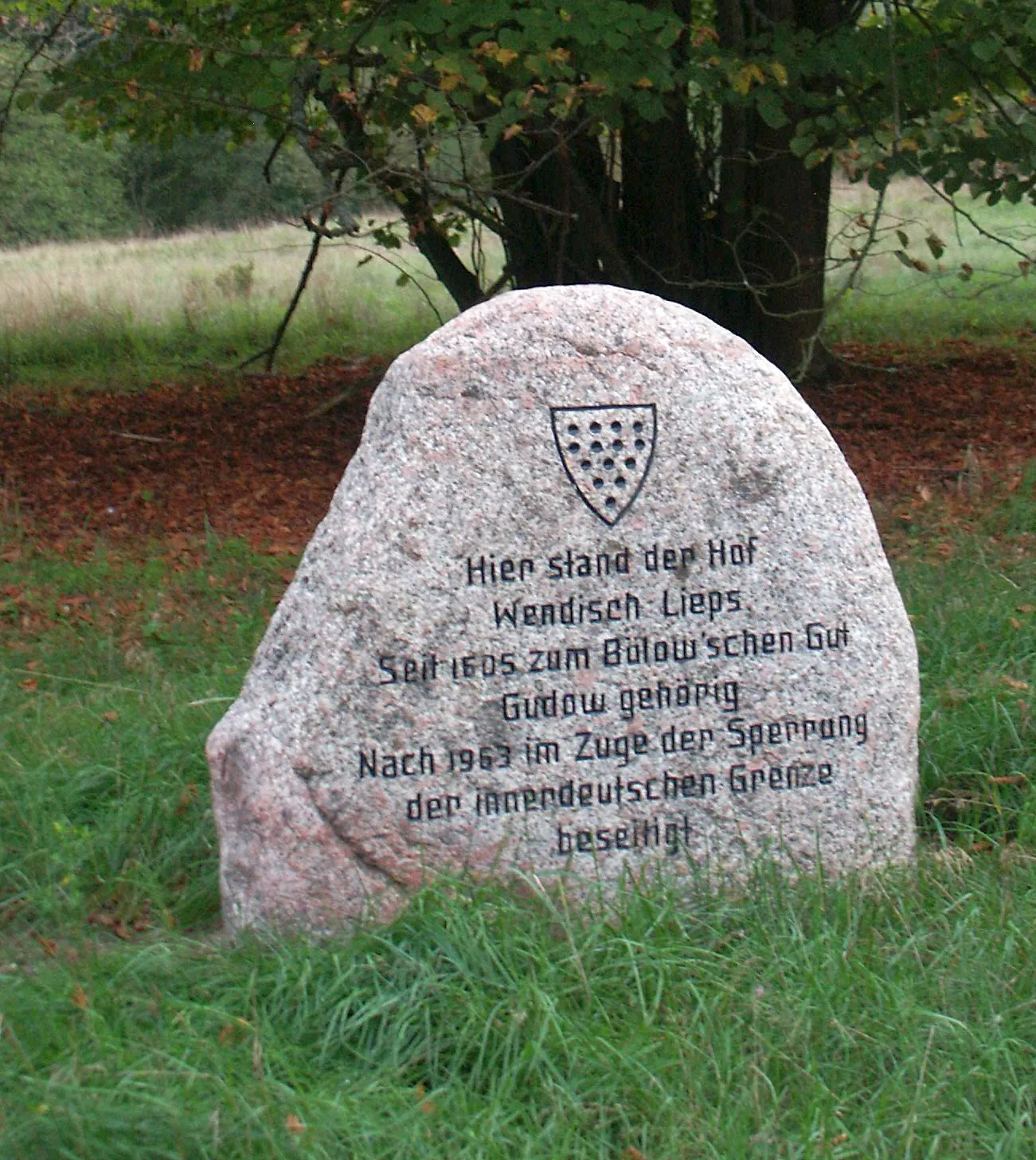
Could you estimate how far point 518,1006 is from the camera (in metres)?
2.81

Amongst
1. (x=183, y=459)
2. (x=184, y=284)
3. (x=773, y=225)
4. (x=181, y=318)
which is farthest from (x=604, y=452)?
(x=184, y=284)

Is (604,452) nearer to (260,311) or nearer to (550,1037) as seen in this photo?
(550,1037)

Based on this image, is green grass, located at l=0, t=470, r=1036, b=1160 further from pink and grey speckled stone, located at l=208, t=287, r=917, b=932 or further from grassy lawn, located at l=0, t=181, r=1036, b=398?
grassy lawn, located at l=0, t=181, r=1036, b=398

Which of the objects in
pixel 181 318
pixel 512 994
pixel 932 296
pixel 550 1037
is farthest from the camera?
pixel 932 296

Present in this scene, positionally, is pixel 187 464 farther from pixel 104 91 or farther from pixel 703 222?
pixel 703 222

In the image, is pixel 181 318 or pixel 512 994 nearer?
pixel 512 994

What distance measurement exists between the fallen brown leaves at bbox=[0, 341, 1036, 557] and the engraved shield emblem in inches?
122

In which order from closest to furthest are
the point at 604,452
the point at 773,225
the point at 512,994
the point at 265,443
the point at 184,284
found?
the point at 512,994, the point at 604,452, the point at 265,443, the point at 773,225, the point at 184,284

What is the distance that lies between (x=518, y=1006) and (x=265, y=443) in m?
6.30

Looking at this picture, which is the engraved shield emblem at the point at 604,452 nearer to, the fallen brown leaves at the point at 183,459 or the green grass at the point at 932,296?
the fallen brown leaves at the point at 183,459

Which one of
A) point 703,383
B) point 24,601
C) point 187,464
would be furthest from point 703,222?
point 703,383

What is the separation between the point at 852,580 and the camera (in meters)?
3.57

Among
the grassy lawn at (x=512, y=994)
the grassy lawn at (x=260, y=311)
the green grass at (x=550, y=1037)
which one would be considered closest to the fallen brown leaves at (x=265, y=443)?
the grassy lawn at (x=260, y=311)

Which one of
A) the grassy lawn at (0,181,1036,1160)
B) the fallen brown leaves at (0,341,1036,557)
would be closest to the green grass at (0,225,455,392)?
the fallen brown leaves at (0,341,1036,557)
